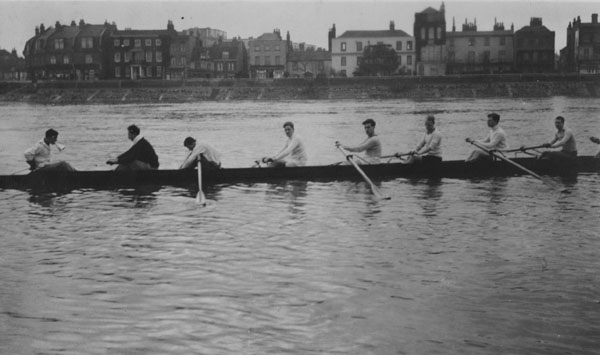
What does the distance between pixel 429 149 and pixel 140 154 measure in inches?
288

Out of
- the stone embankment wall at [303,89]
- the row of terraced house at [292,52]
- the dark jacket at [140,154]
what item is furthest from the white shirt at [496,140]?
the row of terraced house at [292,52]

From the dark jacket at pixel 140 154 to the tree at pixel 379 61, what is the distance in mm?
80564

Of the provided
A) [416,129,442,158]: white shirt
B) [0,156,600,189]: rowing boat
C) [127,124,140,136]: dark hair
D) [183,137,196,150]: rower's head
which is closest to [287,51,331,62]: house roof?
[0,156,600,189]: rowing boat

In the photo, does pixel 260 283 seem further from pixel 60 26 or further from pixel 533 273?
pixel 60 26

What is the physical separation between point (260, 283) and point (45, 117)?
5063 centimetres

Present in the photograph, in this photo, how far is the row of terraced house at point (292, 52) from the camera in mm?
96312

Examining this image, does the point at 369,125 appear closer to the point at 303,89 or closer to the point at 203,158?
the point at 203,158

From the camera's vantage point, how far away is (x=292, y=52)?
11306cm

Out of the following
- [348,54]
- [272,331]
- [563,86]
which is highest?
[348,54]

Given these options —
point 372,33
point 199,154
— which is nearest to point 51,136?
point 199,154

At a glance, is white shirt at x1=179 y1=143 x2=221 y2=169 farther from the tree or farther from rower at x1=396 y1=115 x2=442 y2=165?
the tree

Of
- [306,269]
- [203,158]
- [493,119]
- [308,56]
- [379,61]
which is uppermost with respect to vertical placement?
[308,56]

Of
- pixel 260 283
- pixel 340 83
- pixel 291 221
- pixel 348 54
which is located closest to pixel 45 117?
pixel 340 83

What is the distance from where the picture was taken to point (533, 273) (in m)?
9.02
